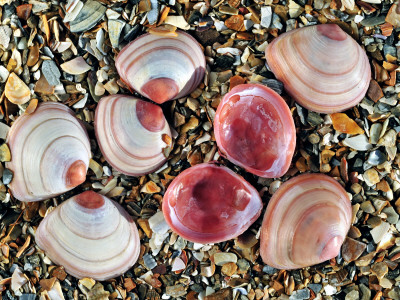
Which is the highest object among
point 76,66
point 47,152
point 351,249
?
point 76,66

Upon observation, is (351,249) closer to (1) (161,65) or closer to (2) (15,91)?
(1) (161,65)

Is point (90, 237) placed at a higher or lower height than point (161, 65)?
lower

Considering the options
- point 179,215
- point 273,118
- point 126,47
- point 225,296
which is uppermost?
point 126,47

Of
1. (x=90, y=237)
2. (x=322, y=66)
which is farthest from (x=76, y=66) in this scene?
(x=322, y=66)

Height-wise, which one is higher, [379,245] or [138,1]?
[138,1]

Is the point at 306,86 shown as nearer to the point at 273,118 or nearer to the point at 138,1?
the point at 273,118

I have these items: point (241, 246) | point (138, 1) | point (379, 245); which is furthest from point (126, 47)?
point (379, 245)
